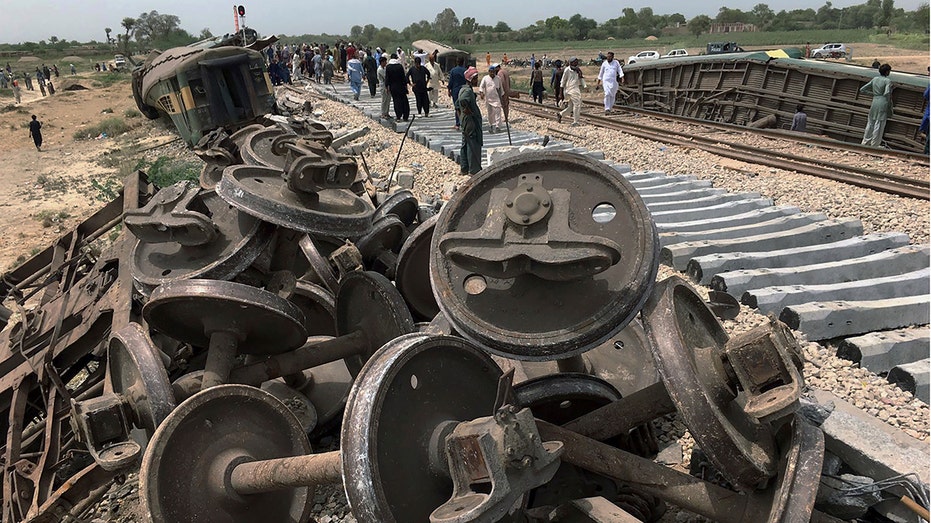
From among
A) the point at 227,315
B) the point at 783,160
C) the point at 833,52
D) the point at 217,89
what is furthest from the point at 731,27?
the point at 227,315

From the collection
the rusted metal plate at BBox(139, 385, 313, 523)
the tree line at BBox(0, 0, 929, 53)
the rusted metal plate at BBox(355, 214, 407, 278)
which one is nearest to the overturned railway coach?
the rusted metal plate at BBox(355, 214, 407, 278)

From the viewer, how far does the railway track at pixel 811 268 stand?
4152 millimetres

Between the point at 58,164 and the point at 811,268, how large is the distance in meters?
22.8

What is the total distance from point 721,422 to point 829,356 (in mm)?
2450

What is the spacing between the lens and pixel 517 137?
12789 millimetres

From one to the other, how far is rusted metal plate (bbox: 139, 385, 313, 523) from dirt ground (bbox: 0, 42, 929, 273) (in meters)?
10.1

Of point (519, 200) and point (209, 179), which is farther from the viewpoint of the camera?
point (209, 179)

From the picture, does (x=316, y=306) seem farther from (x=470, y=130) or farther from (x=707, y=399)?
(x=470, y=130)

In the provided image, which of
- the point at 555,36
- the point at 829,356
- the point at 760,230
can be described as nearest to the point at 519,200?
the point at 829,356

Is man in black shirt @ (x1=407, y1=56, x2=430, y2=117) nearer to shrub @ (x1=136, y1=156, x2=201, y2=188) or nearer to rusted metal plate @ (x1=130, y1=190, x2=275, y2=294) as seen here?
shrub @ (x1=136, y1=156, x2=201, y2=188)

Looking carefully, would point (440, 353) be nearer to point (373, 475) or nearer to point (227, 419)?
point (373, 475)

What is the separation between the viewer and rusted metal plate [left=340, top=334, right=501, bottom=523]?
221 centimetres

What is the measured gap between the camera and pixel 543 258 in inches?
96.7

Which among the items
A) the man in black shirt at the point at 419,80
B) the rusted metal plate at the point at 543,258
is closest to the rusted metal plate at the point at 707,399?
the rusted metal plate at the point at 543,258
